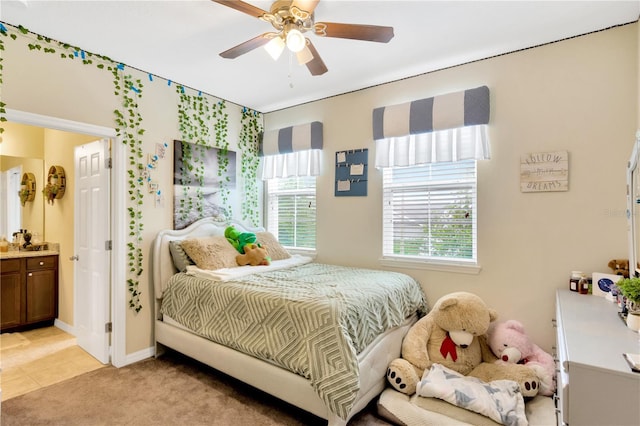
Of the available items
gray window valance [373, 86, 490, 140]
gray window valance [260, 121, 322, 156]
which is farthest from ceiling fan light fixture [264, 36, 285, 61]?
gray window valance [260, 121, 322, 156]

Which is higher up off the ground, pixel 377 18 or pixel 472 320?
pixel 377 18

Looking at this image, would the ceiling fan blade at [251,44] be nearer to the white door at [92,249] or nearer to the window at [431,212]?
the white door at [92,249]

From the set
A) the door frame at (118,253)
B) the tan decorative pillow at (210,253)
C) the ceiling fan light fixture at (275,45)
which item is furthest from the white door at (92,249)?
the ceiling fan light fixture at (275,45)

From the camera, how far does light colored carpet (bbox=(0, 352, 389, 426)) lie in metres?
2.09

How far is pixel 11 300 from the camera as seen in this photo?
11.7ft

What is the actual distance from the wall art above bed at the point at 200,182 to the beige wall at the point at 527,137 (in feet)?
0.55

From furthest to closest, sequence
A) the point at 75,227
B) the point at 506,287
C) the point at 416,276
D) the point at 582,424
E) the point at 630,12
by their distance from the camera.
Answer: the point at 75,227, the point at 416,276, the point at 506,287, the point at 630,12, the point at 582,424

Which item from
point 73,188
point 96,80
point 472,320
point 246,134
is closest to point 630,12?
point 472,320

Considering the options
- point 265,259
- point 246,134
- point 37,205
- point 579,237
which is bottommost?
point 265,259

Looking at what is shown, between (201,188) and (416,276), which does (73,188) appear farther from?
(416,276)

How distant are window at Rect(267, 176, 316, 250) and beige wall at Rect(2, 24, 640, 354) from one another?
1.38 m

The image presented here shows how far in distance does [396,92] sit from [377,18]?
1.09 m

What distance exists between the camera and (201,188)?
356 centimetres

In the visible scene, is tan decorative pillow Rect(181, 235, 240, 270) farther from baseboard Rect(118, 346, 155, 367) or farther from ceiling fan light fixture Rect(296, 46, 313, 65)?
ceiling fan light fixture Rect(296, 46, 313, 65)
